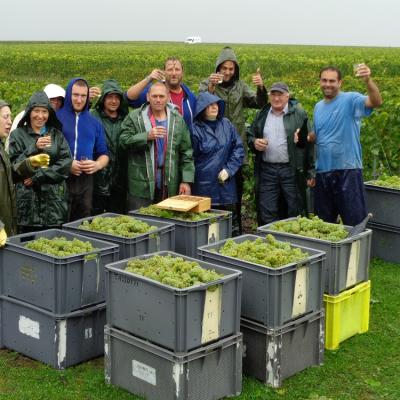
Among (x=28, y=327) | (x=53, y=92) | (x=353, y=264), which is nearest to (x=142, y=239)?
(x=28, y=327)

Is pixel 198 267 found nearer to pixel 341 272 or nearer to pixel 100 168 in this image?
pixel 341 272

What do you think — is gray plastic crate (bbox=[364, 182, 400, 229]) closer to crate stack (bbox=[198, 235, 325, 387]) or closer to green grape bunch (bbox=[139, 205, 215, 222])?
green grape bunch (bbox=[139, 205, 215, 222])

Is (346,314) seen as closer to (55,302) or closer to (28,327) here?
(55,302)

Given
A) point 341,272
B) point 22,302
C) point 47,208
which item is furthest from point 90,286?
point 341,272

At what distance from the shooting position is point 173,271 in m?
5.26

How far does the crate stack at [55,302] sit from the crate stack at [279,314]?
949 mm

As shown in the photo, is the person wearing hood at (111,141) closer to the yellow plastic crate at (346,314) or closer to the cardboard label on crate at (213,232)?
the cardboard label on crate at (213,232)

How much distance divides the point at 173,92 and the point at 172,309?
13.6 ft

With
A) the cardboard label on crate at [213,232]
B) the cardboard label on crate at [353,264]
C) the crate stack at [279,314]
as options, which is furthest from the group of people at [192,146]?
the crate stack at [279,314]

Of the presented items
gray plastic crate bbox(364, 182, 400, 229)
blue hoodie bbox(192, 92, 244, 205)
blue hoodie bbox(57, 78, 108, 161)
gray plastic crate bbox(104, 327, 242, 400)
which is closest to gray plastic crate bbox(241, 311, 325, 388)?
gray plastic crate bbox(104, 327, 242, 400)

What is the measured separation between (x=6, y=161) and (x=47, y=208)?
2.45 feet

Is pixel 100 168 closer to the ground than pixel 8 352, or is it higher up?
higher up

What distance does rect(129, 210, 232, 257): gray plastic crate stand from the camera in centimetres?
685

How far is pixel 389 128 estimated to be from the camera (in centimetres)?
1145
